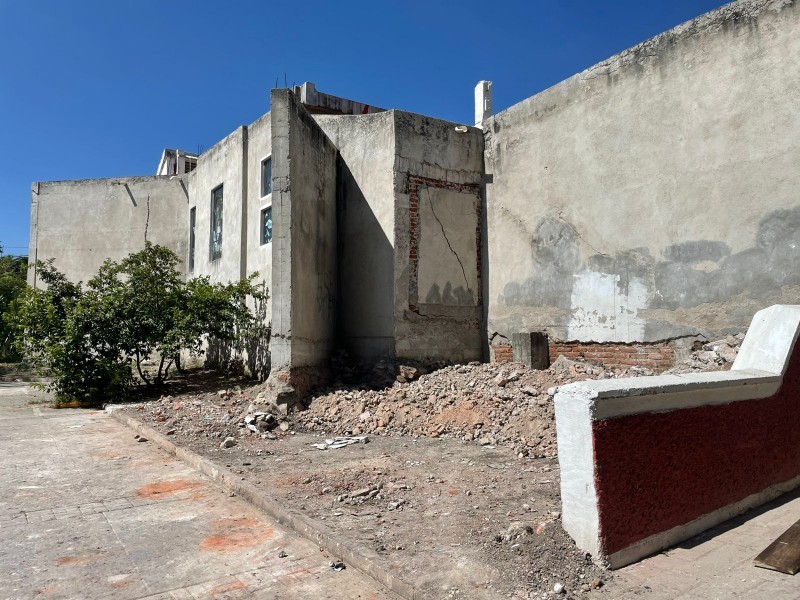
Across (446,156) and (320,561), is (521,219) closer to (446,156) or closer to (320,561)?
(446,156)

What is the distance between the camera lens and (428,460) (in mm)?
6188

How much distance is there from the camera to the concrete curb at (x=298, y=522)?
3357 mm

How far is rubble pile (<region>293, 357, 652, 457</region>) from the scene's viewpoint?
23.2 feet

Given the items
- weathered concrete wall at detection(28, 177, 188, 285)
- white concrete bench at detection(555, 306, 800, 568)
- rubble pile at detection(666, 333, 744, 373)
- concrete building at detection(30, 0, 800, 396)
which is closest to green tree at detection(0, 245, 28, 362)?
weathered concrete wall at detection(28, 177, 188, 285)

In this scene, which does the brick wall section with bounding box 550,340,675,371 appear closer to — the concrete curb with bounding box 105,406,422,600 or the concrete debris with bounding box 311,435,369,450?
the concrete debris with bounding box 311,435,369,450

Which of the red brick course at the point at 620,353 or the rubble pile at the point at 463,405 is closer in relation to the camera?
the rubble pile at the point at 463,405

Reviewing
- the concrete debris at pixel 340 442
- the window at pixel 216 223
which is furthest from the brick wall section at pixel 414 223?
the window at pixel 216 223

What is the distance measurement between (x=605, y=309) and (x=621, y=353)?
0.70 m

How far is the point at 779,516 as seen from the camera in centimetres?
414

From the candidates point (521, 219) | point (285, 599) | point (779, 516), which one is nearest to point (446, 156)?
point (521, 219)

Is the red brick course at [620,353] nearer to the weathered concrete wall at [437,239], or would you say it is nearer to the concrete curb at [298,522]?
the weathered concrete wall at [437,239]

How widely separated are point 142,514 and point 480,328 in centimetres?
712

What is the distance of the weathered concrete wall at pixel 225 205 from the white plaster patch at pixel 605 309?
6.48 m

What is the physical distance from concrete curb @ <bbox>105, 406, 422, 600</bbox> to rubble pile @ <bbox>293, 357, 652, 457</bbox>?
2.06 m
